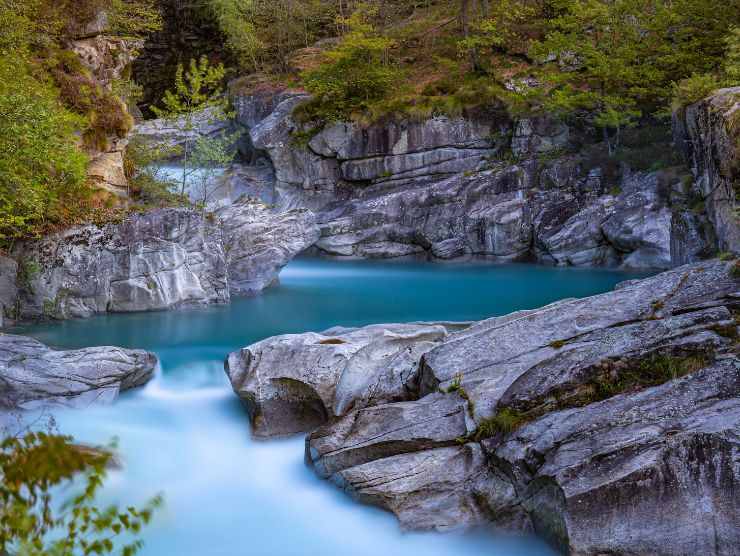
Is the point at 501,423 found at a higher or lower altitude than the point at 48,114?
lower

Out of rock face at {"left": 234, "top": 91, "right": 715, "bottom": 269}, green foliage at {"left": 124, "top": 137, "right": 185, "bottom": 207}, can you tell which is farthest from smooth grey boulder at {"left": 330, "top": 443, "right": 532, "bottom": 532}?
rock face at {"left": 234, "top": 91, "right": 715, "bottom": 269}

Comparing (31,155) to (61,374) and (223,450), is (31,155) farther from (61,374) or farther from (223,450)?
(223,450)

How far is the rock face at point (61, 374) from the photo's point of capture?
361 inches

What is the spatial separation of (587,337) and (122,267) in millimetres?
12744

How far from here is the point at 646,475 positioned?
5.46 m

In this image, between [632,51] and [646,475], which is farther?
[632,51]

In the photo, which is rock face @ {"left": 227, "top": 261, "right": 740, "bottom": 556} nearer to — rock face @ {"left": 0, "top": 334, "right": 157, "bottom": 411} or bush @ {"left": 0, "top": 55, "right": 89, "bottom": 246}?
rock face @ {"left": 0, "top": 334, "right": 157, "bottom": 411}

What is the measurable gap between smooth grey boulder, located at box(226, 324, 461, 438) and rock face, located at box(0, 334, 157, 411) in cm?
198

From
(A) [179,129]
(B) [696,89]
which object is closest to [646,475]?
(B) [696,89]

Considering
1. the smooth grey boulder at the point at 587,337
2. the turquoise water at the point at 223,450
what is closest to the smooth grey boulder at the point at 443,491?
the turquoise water at the point at 223,450

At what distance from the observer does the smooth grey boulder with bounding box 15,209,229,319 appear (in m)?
15.4

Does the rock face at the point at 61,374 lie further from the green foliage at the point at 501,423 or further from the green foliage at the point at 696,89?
the green foliage at the point at 696,89

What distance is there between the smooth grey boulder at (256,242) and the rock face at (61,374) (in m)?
9.26

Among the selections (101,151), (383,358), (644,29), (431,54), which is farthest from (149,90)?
(383,358)
